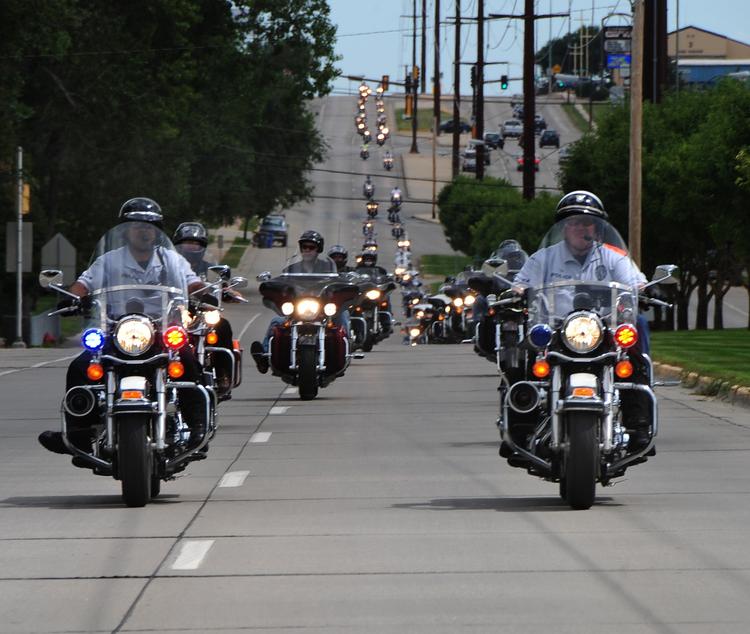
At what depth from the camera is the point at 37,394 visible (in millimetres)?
25219

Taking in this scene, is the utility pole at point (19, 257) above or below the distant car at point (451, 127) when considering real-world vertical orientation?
below

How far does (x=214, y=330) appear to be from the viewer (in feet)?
63.1

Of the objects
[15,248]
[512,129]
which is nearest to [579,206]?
[15,248]

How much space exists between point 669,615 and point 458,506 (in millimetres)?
4225

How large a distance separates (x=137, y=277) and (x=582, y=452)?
312cm

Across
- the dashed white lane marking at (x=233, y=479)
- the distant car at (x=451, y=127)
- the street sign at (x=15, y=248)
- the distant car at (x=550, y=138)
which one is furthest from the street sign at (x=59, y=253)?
the distant car at (x=451, y=127)

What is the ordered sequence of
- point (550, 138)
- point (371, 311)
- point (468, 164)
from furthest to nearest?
point (550, 138)
point (468, 164)
point (371, 311)

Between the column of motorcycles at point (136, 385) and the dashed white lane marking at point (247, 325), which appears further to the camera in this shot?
the dashed white lane marking at point (247, 325)

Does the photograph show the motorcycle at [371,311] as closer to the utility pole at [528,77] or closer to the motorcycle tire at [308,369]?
the motorcycle tire at [308,369]

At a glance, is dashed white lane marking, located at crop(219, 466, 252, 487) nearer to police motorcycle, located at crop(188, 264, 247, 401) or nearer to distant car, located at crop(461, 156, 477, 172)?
police motorcycle, located at crop(188, 264, 247, 401)

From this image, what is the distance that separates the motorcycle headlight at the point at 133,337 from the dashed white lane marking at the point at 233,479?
90.1 inches

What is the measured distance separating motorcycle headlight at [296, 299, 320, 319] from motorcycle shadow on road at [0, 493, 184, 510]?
31.2 ft

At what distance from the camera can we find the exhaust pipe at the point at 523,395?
1208 centimetres

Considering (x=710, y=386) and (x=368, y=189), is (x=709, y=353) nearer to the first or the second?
(x=710, y=386)
